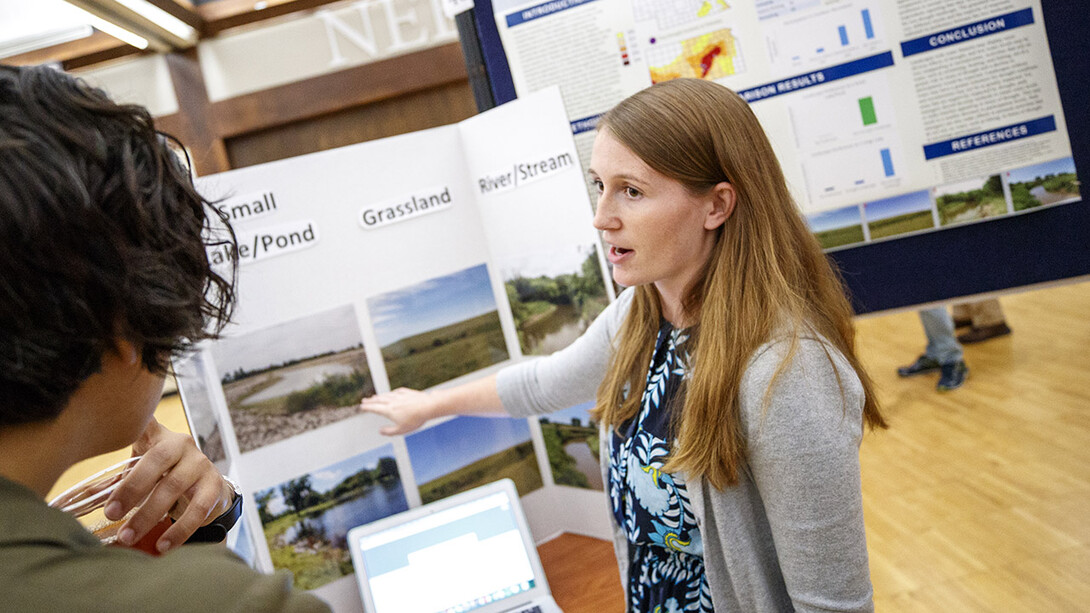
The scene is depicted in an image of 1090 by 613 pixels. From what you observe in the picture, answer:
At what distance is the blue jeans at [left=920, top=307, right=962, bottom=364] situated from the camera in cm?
484

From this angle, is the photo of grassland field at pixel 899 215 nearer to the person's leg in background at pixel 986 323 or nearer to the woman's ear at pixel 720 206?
the woman's ear at pixel 720 206

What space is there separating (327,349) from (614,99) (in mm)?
996

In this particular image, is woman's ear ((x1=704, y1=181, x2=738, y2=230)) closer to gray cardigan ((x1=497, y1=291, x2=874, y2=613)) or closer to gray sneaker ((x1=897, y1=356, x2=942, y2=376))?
gray cardigan ((x1=497, y1=291, x2=874, y2=613))

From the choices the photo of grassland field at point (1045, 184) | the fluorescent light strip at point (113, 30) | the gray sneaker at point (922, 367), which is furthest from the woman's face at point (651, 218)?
the gray sneaker at point (922, 367)

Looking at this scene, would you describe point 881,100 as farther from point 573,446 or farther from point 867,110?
point 573,446

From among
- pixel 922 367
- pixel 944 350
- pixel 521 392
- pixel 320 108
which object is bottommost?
pixel 922 367

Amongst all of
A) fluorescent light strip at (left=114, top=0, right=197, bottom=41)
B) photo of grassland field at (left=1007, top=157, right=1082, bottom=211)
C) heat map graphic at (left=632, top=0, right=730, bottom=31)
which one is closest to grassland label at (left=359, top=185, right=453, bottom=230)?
heat map graphic at (left=632, top=0, right=730, bottom=31)

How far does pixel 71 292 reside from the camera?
0.55 m

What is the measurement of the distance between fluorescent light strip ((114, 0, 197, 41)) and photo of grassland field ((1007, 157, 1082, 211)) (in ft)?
11.3

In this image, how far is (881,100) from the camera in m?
1.91

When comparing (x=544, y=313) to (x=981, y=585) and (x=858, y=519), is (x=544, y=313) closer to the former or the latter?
(x=858, y=519)

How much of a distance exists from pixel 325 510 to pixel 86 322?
3.85 ft

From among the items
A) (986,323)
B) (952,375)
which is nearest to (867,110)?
(952,375)

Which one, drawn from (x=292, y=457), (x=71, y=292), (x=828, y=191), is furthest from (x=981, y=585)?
(x=71, y=292)
